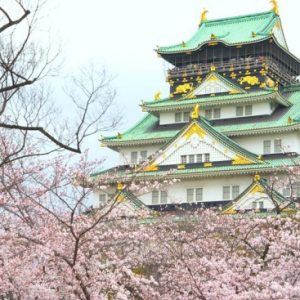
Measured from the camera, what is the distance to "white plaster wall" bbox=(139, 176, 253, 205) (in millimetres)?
49125

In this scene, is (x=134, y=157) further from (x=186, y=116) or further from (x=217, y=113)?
(x=217, y=113)

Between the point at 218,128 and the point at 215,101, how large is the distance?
1.74 metres

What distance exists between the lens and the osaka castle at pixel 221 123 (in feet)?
159

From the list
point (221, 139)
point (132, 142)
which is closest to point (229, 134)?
point (221, 139)

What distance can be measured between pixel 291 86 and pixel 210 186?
9789 mm

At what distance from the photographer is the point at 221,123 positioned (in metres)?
52.9

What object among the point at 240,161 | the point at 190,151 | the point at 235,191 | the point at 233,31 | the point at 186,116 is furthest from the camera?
the point at 233,31

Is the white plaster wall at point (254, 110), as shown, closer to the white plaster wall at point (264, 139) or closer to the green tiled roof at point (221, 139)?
the white plaster wall at point (264, 139)

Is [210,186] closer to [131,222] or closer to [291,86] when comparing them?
[291,86]

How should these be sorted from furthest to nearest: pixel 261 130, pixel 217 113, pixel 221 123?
pixel 217 113 → pixel 221 123 → pixel 261 130

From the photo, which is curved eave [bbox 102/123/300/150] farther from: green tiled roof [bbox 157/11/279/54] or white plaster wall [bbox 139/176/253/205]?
green tiled roof [bbox 157/11/279/54]

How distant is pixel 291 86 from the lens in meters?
54.9

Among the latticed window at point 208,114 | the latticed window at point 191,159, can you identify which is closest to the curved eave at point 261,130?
the latticed window at point 191,159

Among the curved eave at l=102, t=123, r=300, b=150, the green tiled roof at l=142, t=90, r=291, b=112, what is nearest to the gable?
the curved eave at l=102, t=123, r=300, b=150
